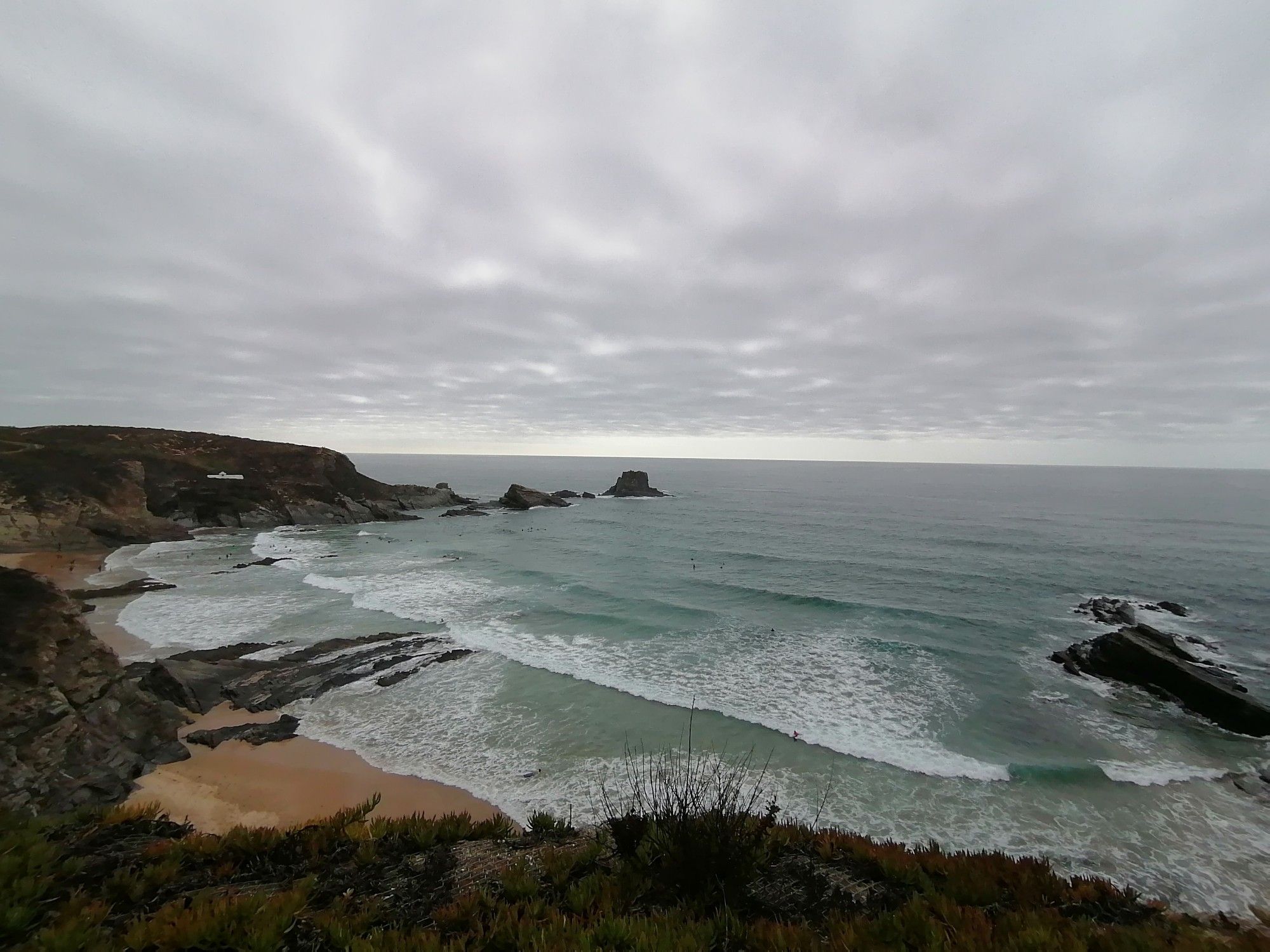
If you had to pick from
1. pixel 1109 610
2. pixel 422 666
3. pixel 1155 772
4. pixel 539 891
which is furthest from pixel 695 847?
pixel 1109 610

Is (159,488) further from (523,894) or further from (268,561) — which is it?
(523,894)

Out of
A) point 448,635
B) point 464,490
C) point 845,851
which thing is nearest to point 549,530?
point 448,635

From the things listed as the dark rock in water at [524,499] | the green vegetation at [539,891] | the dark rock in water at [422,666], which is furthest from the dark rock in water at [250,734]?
the dark rock in water at [524,499]

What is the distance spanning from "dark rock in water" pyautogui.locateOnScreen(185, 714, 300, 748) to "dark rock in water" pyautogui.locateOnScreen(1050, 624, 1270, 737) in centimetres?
2703

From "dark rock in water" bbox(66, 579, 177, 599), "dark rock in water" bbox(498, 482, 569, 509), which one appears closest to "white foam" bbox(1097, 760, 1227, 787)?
"dark rock in water" bbox(66, 579, 177, 599)

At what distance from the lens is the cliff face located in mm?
42562

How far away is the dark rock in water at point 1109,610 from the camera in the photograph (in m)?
27.2

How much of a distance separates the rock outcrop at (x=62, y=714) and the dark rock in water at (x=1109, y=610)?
37622mm

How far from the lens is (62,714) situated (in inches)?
460

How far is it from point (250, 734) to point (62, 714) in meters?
4.24

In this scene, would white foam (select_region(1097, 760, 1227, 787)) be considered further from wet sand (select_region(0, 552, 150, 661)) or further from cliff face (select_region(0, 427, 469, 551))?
cliff face (select_region(0, 427, 469, 551))

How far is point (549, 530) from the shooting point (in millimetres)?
60094

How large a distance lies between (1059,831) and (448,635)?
68.8ft

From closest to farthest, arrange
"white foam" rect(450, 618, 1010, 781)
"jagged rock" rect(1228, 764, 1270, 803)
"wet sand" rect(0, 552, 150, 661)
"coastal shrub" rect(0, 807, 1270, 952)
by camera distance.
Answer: "coastal shrub" rect(0, 807, 1270, 952) → "jagged rock" rect(1228, 764, 1270, 803) → "white foam" rect(450, 618, 1010, 781) → "wet sand" rect(0, 552, 150, 661)
